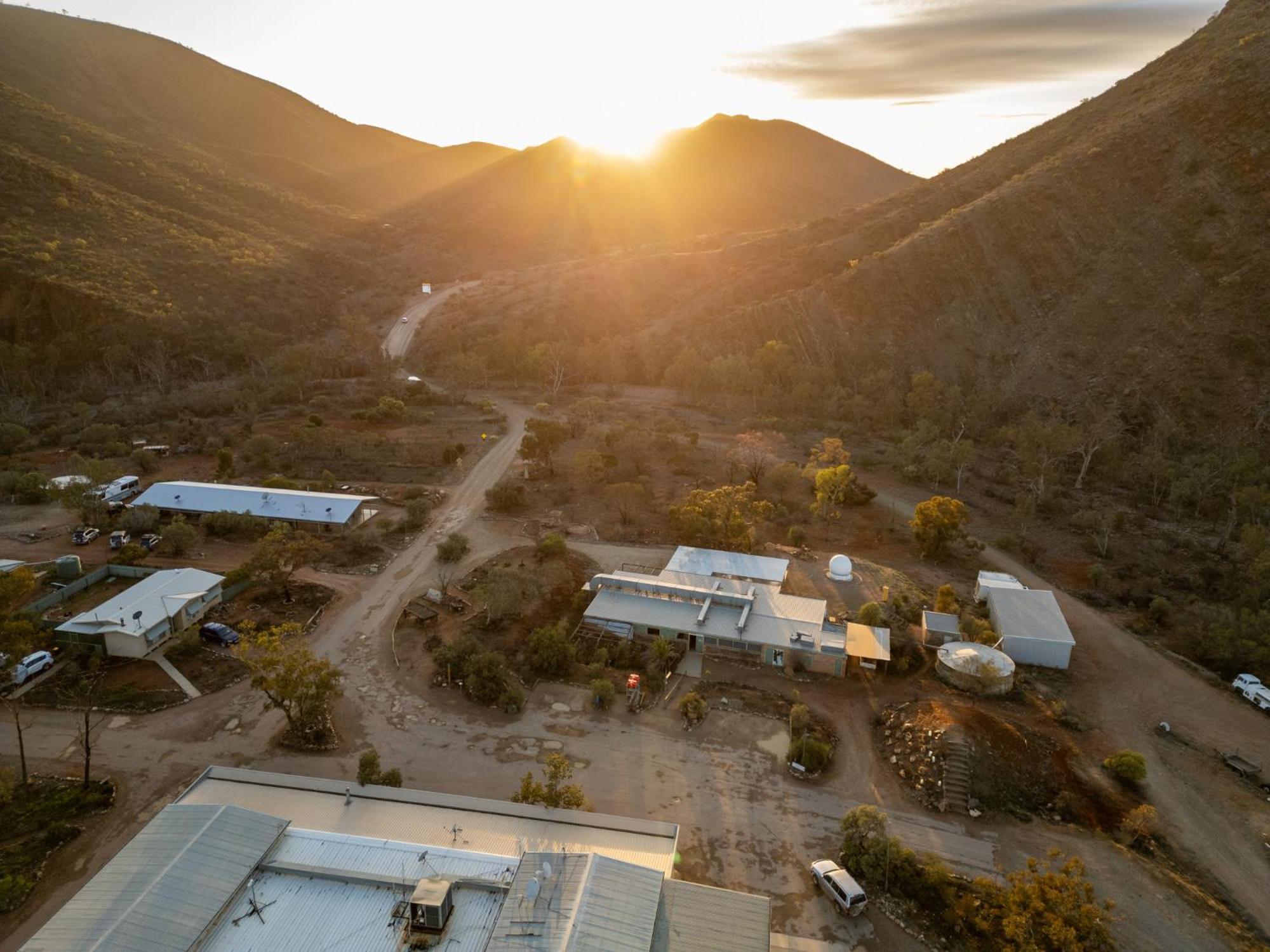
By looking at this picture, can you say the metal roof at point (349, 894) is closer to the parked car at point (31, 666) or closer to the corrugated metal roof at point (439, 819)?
the corrugated metal roof at point (439, 819)

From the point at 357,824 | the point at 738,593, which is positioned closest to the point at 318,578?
the point at 357,824

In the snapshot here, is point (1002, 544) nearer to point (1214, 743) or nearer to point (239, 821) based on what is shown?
point (1214, 743)

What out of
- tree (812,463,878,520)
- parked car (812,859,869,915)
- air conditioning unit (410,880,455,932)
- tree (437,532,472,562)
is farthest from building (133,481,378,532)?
parked car (812,859,869,915)

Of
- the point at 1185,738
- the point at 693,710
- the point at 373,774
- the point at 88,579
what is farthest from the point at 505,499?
the point at 1185,738

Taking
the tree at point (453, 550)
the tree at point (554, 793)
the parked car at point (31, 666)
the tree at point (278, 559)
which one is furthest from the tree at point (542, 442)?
the tree at point (554, 793)

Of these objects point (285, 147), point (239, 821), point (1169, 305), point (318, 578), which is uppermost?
point (285, 147)
